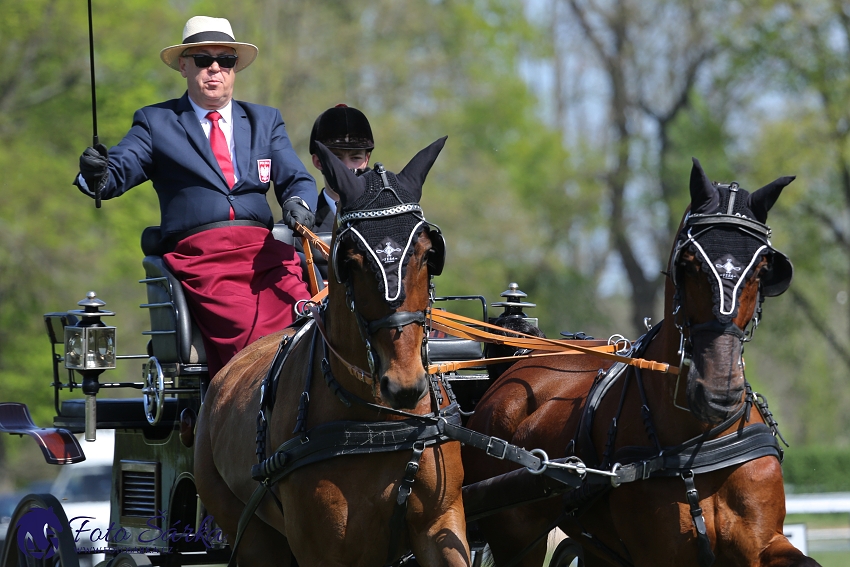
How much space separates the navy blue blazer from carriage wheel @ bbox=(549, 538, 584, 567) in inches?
80.0

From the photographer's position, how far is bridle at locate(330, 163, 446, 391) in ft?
12.2

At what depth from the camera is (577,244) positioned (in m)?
28.7

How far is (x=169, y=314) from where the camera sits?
546 centimetres

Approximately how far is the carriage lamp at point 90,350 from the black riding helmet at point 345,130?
4.85ft

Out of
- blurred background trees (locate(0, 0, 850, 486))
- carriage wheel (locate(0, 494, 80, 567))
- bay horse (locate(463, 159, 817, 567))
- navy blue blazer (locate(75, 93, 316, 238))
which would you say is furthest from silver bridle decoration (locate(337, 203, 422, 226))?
blurred background trees (locate(0, 0, 850, 486))

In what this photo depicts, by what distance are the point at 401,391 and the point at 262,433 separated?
1013mm

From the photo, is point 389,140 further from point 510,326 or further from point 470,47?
point 510,326

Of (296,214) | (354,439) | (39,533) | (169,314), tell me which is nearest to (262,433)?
(354,439)

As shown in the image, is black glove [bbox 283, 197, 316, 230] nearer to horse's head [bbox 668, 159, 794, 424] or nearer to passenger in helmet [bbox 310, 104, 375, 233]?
passenger in helmet [bbox 310, 104, 375, 233]

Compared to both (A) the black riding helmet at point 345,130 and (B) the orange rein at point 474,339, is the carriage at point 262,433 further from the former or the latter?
(A) the black riding helmet at point 345,130

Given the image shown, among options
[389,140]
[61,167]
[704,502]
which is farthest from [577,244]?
[704,502]

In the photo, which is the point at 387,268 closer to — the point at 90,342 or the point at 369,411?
the point at 369,411

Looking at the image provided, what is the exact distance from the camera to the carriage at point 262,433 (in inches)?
158

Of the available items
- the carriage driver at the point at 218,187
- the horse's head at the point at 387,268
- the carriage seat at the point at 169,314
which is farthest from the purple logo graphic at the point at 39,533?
the horse's head at the point at 387,268
